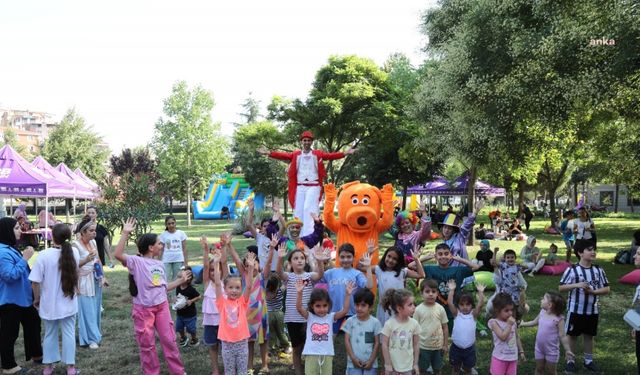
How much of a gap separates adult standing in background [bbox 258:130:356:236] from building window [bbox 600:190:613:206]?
175 ft

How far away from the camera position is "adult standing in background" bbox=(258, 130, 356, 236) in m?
8.56

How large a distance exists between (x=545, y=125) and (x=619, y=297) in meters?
3.73

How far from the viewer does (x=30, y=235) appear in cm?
1508

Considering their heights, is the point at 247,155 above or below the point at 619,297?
above

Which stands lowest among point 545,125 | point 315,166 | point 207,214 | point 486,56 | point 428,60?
point 207,214

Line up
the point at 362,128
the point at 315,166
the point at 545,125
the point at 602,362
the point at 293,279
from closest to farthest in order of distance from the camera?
1. the point at 293,279
2. the point at 602,362
3. the point at 315,166
4. the point at 545,125
5. the point at 362,128

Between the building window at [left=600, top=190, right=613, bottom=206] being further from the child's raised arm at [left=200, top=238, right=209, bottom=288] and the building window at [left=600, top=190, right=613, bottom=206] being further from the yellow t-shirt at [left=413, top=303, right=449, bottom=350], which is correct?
the child's raised arm at [left=200, top=238, right=209, bottom=288]

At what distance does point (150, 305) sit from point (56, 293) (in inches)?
44.8

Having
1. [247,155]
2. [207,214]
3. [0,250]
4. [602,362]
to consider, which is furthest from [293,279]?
[207,214]

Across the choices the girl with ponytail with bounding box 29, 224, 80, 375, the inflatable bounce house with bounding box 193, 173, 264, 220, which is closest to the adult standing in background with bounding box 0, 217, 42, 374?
the girl with ponytail with bounding box 29, 224, 80, 375

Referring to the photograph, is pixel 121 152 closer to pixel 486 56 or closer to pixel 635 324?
pixel 486 56

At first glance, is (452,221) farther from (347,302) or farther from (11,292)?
(11,292)

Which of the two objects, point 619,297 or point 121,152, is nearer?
point 619,297

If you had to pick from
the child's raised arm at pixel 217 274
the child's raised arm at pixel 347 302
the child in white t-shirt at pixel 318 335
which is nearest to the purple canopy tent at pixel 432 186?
the child's raised arm at pixel 347 302
